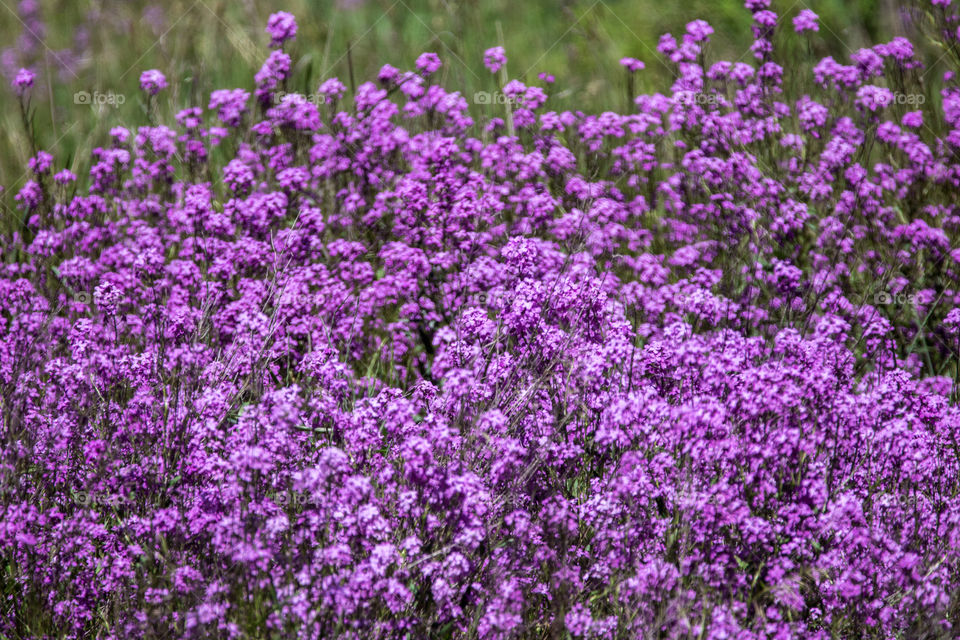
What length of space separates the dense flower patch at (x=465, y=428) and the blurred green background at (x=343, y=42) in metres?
2.38

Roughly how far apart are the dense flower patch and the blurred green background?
2381 millimetres

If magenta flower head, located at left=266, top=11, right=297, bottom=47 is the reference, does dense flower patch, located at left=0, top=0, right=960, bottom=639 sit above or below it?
below

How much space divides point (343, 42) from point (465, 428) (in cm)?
662

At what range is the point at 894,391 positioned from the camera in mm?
3104

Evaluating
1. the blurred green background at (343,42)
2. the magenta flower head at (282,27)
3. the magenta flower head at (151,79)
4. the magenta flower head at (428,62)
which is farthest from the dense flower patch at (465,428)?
the blurred green background at (343,42)

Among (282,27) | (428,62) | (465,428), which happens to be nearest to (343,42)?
(282,27)

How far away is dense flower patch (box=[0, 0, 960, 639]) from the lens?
257cm

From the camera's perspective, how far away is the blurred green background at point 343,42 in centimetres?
705

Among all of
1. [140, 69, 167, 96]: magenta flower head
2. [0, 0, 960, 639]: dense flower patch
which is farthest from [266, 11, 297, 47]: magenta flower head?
[140, 69, 167, 96]: magenta flower head

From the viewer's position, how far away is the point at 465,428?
294 centimetres

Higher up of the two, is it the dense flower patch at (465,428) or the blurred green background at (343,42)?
the blurred green background at (343,42)

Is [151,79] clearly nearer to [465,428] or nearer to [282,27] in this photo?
[282,27]

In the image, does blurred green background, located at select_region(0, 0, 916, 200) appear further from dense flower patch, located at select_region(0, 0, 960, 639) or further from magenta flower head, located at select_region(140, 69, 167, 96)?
dense flower patch, located at select_region(0, 0, 960, 639)

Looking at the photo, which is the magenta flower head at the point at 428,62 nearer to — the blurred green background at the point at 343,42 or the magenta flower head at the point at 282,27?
the magenta flower head at the point at 282,27
